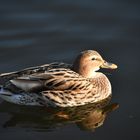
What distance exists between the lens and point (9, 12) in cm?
1106

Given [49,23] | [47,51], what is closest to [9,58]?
[47,51]

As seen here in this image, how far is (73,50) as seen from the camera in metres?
9.98

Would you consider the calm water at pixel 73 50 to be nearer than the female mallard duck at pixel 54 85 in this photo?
Yes

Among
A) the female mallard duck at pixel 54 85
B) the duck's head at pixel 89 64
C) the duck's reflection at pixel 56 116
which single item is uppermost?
the duck's head at pixel 89 64

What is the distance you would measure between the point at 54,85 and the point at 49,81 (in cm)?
11

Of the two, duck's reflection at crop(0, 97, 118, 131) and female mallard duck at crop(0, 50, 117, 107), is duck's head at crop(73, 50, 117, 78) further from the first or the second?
duck's reflection at crop(0, 97, 118, 131)

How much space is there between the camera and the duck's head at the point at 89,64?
348 inches

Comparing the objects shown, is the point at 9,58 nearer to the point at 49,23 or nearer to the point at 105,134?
the point at 49,23

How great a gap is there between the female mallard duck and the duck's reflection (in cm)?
11

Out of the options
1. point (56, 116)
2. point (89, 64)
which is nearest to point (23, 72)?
point (56, 116)

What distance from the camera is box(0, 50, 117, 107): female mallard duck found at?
28.5 feet

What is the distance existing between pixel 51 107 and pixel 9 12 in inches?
119

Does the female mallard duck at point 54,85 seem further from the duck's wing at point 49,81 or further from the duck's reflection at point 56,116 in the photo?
the duck's reflection at point 56,116

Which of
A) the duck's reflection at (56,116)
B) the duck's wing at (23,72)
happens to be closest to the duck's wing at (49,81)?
the duck's wing at (23,72)
